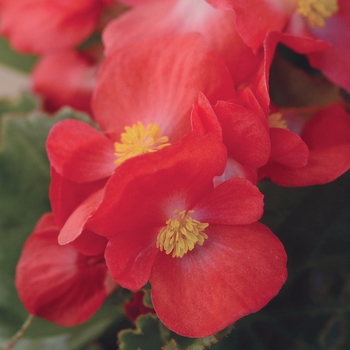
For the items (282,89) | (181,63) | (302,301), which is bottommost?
(302,301)

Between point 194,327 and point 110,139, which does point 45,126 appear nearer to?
point 110,139

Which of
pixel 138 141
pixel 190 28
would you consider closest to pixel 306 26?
pixel 190 28

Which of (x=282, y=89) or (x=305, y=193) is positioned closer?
(x=305, y=193)

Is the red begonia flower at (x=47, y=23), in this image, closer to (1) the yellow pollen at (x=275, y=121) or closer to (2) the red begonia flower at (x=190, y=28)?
(2) the red begonia flower at (x=190, y=28)

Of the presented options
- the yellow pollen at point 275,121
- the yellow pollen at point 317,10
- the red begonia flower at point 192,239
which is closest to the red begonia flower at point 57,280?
the red begonia flower at point 192,239

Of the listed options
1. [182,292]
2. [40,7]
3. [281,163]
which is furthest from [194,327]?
[40,7]

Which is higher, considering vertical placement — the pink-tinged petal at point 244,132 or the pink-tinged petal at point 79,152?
the pink-tinged petal at point 244,132
